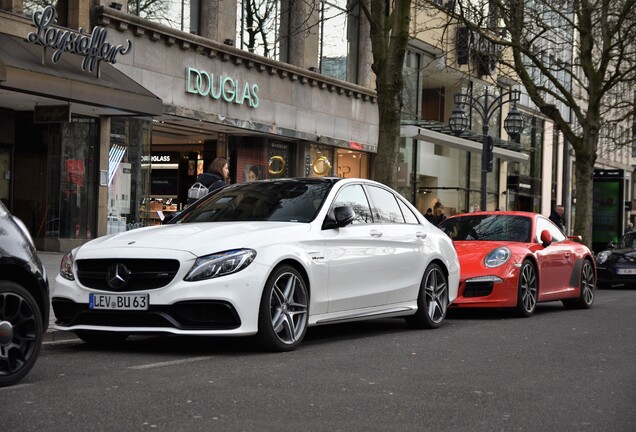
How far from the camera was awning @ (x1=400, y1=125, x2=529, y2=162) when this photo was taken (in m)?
35.0

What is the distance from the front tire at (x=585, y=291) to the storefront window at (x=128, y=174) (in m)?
11.0

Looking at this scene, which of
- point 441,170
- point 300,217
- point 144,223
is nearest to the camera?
point 300,217

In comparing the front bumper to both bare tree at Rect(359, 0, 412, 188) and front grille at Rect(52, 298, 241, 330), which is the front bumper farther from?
bare tree at Rect(359, 0, 412, 188)

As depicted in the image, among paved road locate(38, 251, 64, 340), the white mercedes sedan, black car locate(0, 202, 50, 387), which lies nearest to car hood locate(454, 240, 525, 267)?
the white mercedes sedan

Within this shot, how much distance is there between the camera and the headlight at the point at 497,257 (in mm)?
13180

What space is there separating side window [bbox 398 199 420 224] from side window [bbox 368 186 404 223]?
0.31ft

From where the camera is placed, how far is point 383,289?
33.9 ft

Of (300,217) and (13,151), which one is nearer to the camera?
(300,217)

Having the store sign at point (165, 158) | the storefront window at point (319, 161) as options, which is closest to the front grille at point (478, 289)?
the store sign at point (165, 158)

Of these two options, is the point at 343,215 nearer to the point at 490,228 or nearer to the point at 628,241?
the point at 490,228

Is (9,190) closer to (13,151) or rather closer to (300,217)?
(13,151)

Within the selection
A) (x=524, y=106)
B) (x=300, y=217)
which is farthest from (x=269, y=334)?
(x=524, y=106)

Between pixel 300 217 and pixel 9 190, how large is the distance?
48.5ft

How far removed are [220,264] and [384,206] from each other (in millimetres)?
3016
